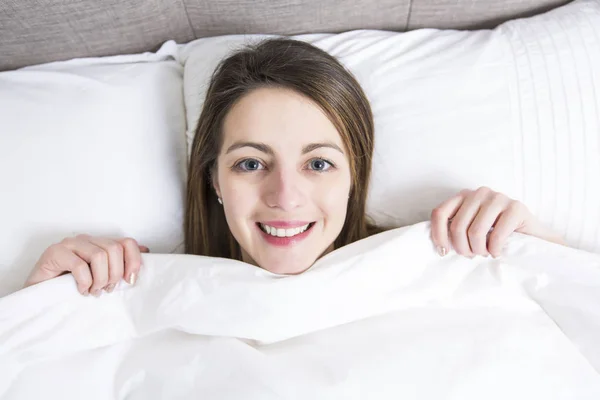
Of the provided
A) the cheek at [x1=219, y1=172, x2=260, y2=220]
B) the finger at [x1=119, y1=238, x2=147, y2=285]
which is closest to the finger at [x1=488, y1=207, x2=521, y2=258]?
the cheek at [x1=219, y1=172, x2=260, y2=220]

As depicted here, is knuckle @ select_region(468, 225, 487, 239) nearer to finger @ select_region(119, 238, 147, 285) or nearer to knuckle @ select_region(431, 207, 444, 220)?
knuckle @ select_region(431, 207, 444, 220)

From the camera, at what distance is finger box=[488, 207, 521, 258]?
101 centimetres

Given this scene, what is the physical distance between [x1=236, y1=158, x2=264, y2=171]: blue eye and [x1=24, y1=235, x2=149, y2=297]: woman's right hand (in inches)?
11.1

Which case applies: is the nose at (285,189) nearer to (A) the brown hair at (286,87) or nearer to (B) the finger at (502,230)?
(A) the brown hair at (286,87)

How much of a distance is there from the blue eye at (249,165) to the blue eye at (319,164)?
0.34 ft

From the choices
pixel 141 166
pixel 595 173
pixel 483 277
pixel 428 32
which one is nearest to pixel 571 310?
pixel 483 277

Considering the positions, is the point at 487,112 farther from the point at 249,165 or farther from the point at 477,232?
the point at 249,165

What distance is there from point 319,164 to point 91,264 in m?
0.49

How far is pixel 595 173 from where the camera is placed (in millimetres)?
1135

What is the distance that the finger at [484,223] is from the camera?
1.01 meters

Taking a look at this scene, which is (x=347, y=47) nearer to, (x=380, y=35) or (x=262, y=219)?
(x=380, y=35)

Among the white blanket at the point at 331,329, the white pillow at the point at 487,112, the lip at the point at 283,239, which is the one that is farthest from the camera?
the white pillow at the point at 487,112

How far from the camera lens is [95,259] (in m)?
1.00

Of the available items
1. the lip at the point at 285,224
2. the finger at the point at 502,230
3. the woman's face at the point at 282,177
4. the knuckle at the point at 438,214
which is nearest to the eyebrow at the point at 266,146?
the woman's face at the point at 282,177
